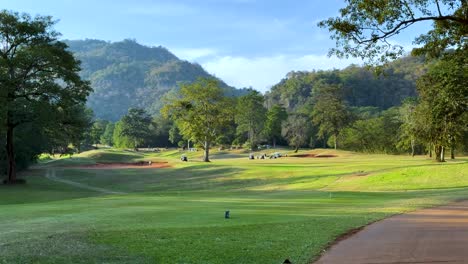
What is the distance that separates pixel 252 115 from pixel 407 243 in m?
94.2

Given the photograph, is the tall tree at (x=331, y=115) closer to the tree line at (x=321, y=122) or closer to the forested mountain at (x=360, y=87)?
the tree line at (x=321, y=122)

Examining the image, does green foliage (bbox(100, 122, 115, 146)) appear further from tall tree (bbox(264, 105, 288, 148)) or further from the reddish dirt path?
Answer: the reddish dirt path

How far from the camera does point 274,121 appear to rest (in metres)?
108

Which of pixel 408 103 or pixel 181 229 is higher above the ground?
pixel 408 103

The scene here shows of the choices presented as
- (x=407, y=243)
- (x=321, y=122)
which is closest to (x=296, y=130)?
(x=321, y=122)

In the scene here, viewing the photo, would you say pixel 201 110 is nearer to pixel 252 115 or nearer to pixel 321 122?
pixel 252 115

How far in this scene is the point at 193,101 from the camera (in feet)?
211

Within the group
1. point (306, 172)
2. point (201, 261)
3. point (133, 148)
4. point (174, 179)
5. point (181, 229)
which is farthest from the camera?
point (133, 148)

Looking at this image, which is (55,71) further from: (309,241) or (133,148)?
(133,148)

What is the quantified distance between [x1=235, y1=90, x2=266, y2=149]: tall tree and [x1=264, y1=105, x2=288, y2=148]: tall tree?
5.11ft

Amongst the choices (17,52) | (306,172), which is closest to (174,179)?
(306,172)

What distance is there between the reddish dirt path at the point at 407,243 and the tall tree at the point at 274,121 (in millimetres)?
91160

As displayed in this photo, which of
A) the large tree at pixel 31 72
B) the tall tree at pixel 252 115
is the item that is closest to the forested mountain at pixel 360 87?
the tall tree at pixel 252 115

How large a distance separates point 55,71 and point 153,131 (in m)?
89.6
